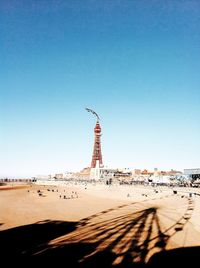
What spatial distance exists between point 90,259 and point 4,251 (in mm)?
3963

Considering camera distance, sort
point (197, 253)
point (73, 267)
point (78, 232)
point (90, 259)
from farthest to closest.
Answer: point (78, 232)
point (197, 253)
point (90, 259)
point (73, 267)

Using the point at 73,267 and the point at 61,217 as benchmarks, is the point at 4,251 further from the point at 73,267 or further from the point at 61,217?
the point at 61,217

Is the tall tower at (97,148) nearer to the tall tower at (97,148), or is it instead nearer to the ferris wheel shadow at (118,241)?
the tall tower at (97,148)

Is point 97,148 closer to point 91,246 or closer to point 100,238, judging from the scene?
point 100,238

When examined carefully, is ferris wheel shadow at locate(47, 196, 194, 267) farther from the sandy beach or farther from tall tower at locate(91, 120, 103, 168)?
tall tower at locate(91, 120, 103, 168)

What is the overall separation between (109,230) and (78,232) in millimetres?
1851

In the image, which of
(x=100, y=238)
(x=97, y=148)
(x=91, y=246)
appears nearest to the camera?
(x=91, y=246)

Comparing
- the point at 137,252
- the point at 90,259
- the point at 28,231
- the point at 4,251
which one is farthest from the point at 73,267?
the point at 28,231

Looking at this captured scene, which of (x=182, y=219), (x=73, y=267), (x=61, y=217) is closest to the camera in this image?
(x=73, y=267)

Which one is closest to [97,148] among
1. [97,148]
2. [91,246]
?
[97,148]

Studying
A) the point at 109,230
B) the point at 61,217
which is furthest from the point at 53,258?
the point at 61,217

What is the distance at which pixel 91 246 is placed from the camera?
12.6m

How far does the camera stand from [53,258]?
1090cm

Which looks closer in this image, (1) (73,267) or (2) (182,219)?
(1) (73,267)
